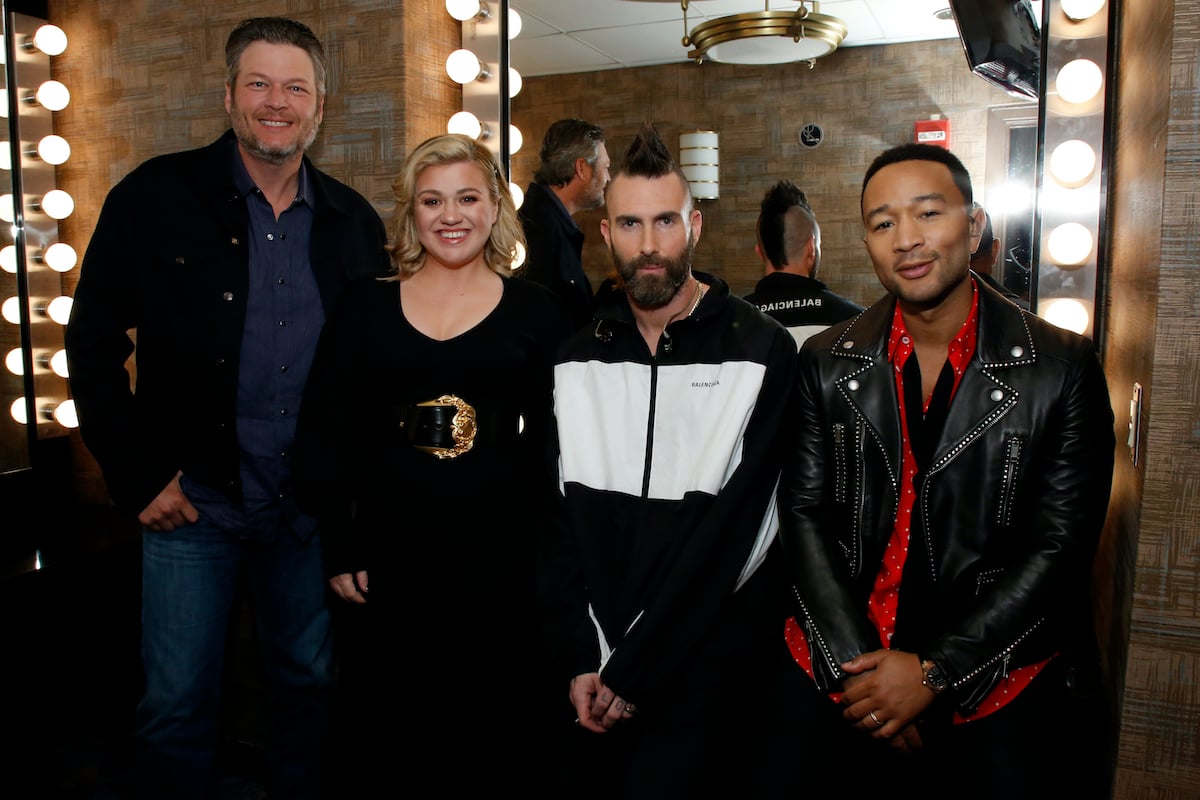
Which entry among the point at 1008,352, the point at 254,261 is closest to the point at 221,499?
the point at 254,261

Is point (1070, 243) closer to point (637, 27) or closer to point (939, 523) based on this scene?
point (939, 523)

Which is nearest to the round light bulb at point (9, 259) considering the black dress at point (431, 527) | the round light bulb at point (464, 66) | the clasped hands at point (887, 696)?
the round light bulb at point (464, 66)

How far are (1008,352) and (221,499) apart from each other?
151 cm

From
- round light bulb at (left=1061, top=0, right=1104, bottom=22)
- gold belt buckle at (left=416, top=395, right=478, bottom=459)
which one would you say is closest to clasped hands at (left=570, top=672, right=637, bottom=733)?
gold belt buckle at (left=416, top=395, right=478, bottom=459)

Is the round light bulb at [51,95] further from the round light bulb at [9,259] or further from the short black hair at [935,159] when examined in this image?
the short black hair at [935,159]

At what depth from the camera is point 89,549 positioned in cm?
246

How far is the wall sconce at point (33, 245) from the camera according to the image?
8.68 ft

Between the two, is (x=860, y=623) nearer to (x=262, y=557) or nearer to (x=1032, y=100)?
(x=262, y=557)

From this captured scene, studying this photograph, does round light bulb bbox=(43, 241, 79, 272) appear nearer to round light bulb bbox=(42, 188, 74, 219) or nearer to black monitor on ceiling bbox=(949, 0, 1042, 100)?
round light bulb bbox=(42, 188, 74, 219)

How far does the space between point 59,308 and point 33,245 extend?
21cm

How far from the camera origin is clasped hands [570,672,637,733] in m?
1.47

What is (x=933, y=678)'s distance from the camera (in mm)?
1314

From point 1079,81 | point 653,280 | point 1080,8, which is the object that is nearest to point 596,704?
point 653,280

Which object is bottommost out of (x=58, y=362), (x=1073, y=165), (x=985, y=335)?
(x=58, y=362)
